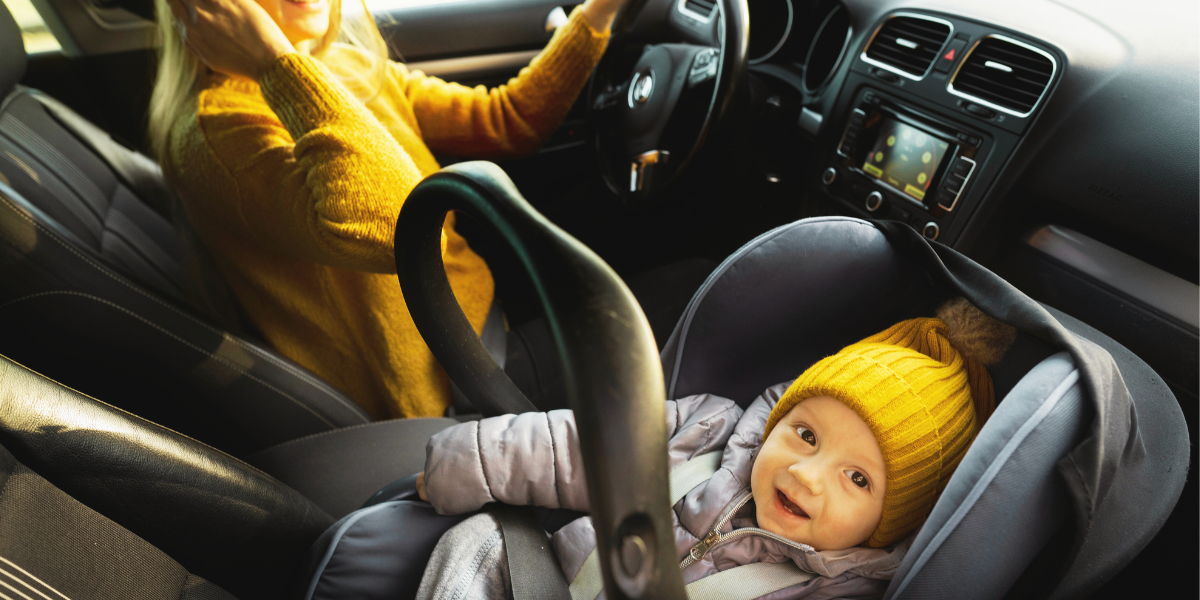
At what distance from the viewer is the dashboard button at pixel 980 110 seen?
1.03 meters

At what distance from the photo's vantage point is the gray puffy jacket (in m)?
0.71

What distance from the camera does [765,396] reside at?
909 mm

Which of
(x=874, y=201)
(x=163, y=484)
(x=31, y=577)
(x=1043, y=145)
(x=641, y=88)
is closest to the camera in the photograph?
(x=31, y=577)

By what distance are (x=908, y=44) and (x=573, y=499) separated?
3.50 ft

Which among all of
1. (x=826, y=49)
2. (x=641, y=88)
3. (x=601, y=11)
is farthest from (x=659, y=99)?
(x=826, y=49)

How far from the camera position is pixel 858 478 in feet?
2.39

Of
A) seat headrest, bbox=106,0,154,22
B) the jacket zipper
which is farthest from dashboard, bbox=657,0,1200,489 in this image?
seat headrest, bbox=106,0,154,22

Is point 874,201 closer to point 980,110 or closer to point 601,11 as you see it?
point 980,110

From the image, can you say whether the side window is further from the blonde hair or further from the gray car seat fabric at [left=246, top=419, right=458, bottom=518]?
the gray car seat fabric at [left=246, top=419, right=458, bottom=518]

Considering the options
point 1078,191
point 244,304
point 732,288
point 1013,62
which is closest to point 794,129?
point 1013,62

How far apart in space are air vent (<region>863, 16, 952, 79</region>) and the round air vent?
0.39ft

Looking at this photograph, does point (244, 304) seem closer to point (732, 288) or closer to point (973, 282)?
point (732, 288)

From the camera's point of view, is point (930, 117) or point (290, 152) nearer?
point (290, 152)

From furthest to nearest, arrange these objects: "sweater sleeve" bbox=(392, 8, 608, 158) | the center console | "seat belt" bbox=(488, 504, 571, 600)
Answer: "sweater sleeve" bbox=(392, 8, 608, 158) < the center console < "seat belt" bbox=(488, 504, 571, 600)
